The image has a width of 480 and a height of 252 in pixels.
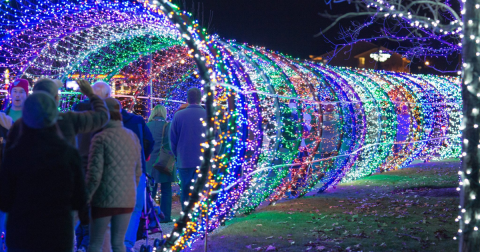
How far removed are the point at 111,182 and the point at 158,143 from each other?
164 inches

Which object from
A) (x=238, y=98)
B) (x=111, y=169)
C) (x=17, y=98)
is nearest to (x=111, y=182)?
Answer: (x=111, y=169)

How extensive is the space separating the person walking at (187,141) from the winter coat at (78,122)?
2.65m

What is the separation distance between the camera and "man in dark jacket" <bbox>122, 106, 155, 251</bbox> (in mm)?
5633

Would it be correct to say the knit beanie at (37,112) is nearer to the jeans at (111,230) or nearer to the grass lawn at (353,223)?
the jeans at (111,230)

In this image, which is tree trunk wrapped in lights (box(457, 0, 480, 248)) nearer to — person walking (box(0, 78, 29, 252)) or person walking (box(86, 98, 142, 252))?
person walking (box(86, 98, 142, 252))

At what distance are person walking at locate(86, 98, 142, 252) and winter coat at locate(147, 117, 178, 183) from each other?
11.7ft

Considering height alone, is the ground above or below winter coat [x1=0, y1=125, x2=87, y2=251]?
below

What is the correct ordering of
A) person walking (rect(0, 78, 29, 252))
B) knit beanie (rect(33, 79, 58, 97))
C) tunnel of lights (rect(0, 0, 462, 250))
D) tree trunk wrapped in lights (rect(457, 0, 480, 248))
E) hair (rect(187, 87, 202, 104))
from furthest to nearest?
hair (rect(187, 87, 202, 104))
tunnel of lights (rect(0, 0, 462, 250))
person walking (rect(0, 78, 29, 252))
tree trunk wrapped in lights (rect(457, 0, 480, 248))
knit beanie (rect(33, 79, 58, 97))

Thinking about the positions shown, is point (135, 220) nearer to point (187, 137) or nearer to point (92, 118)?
point (187, 137)

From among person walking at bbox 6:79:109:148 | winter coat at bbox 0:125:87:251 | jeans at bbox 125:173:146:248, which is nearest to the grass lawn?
jeans at bbox 125:173:146:248

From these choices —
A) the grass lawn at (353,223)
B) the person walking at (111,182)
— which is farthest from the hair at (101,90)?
the grass lawn at (353,223)

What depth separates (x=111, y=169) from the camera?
4.34 meters

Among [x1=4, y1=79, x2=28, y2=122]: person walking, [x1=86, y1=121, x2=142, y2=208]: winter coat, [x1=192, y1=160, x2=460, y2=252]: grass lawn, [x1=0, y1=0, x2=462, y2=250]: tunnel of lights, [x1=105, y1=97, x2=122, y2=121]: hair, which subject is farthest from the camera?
[x1=192, y1=160, x2=460, y2=252]: grass lawn

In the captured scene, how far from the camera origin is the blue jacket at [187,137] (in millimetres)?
6891
